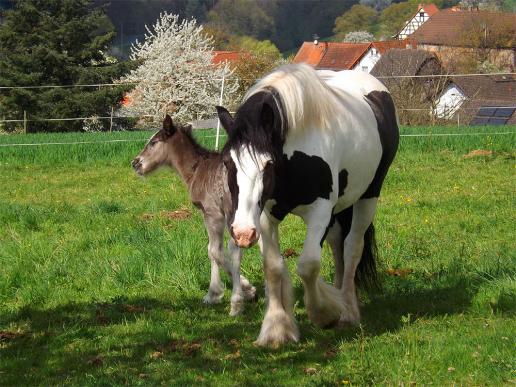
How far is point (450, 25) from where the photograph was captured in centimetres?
9319

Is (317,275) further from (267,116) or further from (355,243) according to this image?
(267,116)

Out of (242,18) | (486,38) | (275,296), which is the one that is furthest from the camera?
(242,18)

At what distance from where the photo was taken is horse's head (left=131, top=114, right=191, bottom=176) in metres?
8.74

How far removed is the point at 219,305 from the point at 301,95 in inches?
96.5

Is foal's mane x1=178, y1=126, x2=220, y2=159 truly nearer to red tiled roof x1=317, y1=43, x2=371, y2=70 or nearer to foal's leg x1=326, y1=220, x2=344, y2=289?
foal's leg x1=326, y1=220, x2=344, y2=289

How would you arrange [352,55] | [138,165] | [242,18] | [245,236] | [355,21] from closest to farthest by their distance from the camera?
[245,236] → [138,165] → [352,55] → [355,21] → [242,18]

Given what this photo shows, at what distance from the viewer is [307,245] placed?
559 cm

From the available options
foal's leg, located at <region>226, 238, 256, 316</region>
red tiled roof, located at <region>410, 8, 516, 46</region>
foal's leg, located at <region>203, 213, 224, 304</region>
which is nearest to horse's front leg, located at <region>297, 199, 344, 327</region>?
foal's leg, located at <region>226, 238, 256, 316</region>

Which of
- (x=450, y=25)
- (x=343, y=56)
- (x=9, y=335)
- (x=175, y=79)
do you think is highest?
(x=9, y=335)

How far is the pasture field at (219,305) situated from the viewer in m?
5.17

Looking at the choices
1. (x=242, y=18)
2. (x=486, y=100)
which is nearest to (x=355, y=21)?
(x=242, y=18)

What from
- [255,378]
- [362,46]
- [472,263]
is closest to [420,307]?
[472,263]

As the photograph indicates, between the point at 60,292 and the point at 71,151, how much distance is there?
40.1ft

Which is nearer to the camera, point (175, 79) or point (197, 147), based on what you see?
point (197, 147)
